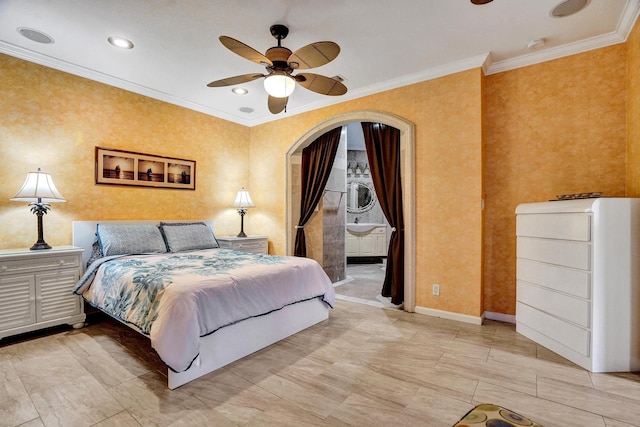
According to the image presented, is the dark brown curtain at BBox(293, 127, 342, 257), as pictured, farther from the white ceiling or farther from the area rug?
the area rug

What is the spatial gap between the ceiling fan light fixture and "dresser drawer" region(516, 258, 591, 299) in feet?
9.02

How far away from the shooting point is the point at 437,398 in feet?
6.57

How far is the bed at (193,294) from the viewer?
6.91 ft

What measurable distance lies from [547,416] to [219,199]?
4672 mm

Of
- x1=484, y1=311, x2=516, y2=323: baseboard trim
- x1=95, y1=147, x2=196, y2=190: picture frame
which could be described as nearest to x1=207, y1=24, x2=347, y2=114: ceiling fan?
x1=95, y1=147, x2=196, y2=190: picture frame

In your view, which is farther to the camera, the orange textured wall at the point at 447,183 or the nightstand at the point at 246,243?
the nightstand at the point at 246,243

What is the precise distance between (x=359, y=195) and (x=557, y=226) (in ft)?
18.3

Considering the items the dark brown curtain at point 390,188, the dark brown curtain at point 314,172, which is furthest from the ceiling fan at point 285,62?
the dark brown curtain at point 314,172

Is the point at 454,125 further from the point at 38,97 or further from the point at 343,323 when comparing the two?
the point at 38,97

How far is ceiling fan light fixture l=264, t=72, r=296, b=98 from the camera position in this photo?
2.56 metres

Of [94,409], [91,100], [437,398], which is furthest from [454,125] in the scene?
[91,100]

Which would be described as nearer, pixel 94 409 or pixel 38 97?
pixel 94 409

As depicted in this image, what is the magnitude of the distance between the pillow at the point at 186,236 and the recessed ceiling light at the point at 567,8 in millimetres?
4366

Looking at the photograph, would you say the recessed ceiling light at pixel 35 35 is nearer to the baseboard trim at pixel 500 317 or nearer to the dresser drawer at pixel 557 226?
the dresser drawer at pixel 557 226
